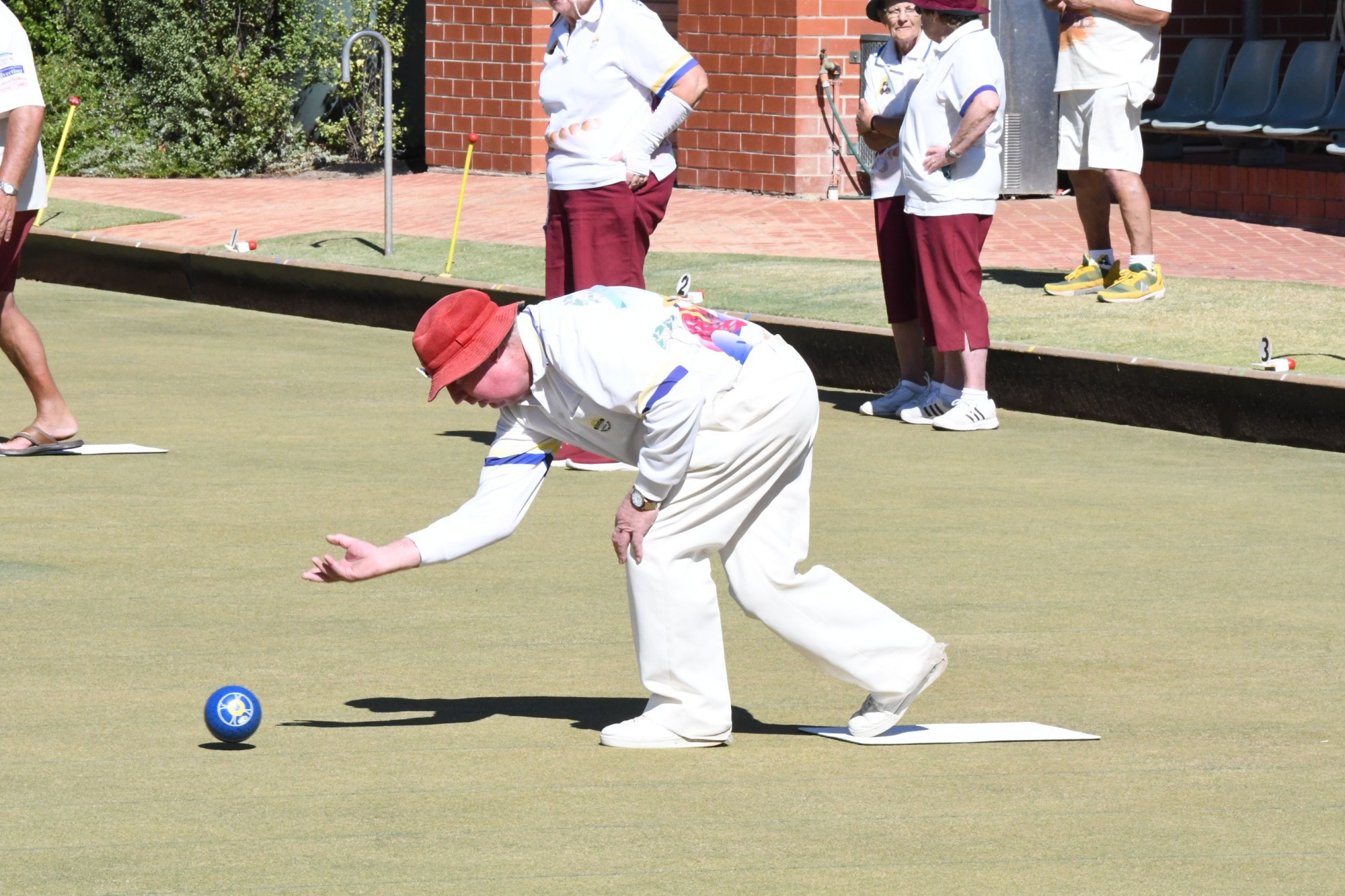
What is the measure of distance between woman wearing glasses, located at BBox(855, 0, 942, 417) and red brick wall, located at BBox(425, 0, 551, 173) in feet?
29.1

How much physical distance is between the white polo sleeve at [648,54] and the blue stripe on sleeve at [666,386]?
378 centimetres

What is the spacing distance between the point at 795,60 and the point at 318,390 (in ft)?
22.6

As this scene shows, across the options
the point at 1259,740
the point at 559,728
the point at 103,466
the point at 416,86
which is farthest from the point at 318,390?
the point at 416,86

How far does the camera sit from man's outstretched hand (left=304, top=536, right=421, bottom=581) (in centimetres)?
458

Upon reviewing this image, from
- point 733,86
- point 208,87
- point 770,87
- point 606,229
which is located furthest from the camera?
point 208,87

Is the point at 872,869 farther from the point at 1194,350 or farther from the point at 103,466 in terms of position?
the point at 1194,350

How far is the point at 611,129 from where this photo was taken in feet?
27.1

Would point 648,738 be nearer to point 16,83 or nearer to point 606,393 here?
point 606,393

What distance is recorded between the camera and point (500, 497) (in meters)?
4.80

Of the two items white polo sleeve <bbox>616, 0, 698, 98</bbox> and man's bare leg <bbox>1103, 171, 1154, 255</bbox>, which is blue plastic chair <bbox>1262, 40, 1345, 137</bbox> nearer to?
man's bare leg <bbox>1103, 171, 1154, 255</bbox>

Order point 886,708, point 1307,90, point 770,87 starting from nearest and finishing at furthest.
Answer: point 886,708 < point 1307,90 < point 770,87

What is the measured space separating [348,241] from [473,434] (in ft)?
19.3

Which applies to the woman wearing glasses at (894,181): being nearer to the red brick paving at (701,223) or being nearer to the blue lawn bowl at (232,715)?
the red brick paving at (701,223)

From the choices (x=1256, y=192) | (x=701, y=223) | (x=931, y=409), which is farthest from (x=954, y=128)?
(x=1256, y=192)
